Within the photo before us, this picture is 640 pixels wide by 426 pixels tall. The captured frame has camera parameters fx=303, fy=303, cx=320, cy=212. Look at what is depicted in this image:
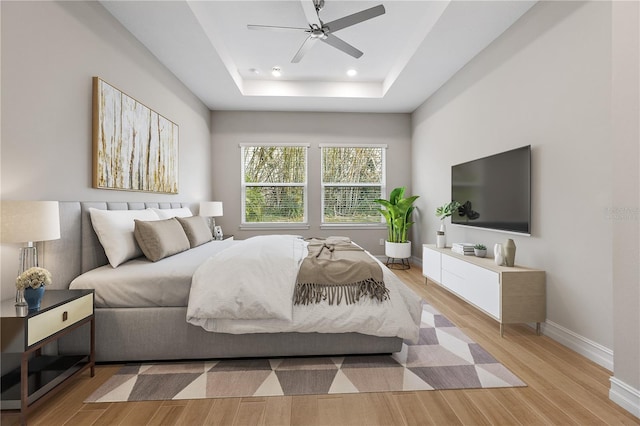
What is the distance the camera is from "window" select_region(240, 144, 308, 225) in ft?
17.6

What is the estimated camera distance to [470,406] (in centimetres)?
160

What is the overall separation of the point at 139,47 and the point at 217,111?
7.29 feet

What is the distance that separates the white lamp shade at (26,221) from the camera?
1.47 metres

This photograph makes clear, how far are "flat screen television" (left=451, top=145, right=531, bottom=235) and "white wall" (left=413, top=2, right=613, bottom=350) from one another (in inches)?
3.2

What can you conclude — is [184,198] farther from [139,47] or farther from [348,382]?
[348,382]

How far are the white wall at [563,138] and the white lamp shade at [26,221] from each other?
331 centimetres

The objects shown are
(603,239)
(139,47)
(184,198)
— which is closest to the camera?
(603,239)

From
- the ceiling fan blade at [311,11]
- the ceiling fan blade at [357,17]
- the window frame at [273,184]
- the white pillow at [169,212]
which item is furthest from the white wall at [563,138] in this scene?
the white pillow at [169,212]

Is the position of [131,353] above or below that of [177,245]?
below

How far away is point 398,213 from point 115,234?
12.8 feet

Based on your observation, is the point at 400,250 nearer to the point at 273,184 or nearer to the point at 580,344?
the point at 273,184

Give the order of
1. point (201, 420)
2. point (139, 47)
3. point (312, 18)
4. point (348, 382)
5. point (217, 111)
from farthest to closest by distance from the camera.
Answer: point (217, 111) < point (139, 47) < point (312, 18) < point (348, 382) < point (201, 420)

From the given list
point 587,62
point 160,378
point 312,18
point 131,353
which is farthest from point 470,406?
point 312,18

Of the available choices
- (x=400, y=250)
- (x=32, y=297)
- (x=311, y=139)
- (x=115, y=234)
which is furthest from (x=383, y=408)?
(x=311, y=139)
